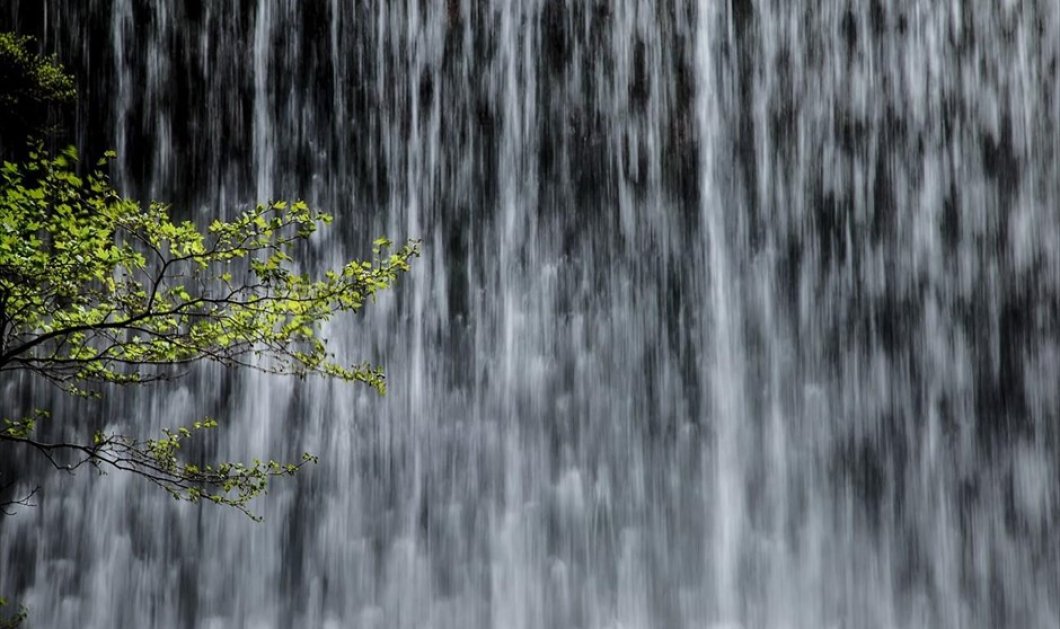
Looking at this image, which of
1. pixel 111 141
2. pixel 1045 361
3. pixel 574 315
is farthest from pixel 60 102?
pixel 1045 361

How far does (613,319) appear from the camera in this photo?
14.7 meters

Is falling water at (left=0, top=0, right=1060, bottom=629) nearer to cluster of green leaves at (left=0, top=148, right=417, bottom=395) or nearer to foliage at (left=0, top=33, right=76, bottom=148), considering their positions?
foliage at (left=0, top=33, right=76, bottom=148)

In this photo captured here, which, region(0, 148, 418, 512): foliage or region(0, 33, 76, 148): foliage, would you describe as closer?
region(0, 148, 418, 512): foliage

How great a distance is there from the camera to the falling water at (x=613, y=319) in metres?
13.2

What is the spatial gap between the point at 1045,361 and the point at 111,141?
13.2m

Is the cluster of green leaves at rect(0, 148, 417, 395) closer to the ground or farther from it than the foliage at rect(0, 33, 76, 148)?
closer to the ground

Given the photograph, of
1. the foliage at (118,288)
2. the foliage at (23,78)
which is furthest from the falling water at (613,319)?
the foliage at (118,288)

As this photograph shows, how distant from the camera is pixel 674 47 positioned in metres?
15.2

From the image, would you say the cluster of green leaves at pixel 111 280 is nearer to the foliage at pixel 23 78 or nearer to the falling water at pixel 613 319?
the foliage at pixel 23 78

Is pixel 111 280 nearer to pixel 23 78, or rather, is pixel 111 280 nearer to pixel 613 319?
pixel 23 78

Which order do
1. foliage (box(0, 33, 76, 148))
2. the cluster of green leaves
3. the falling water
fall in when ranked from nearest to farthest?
the cluster of green leaves → foliage (box(0, 33, 76, 148)) → the falling water

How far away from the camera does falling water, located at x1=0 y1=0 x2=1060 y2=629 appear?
13.2 metres

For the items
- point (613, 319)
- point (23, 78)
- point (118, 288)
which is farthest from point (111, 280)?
point (613, 319)

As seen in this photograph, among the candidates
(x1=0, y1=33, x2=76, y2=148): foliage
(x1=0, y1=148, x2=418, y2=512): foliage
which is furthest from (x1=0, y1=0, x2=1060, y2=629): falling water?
(x1=0, y1=148, x2=418, y2=512): foliage
